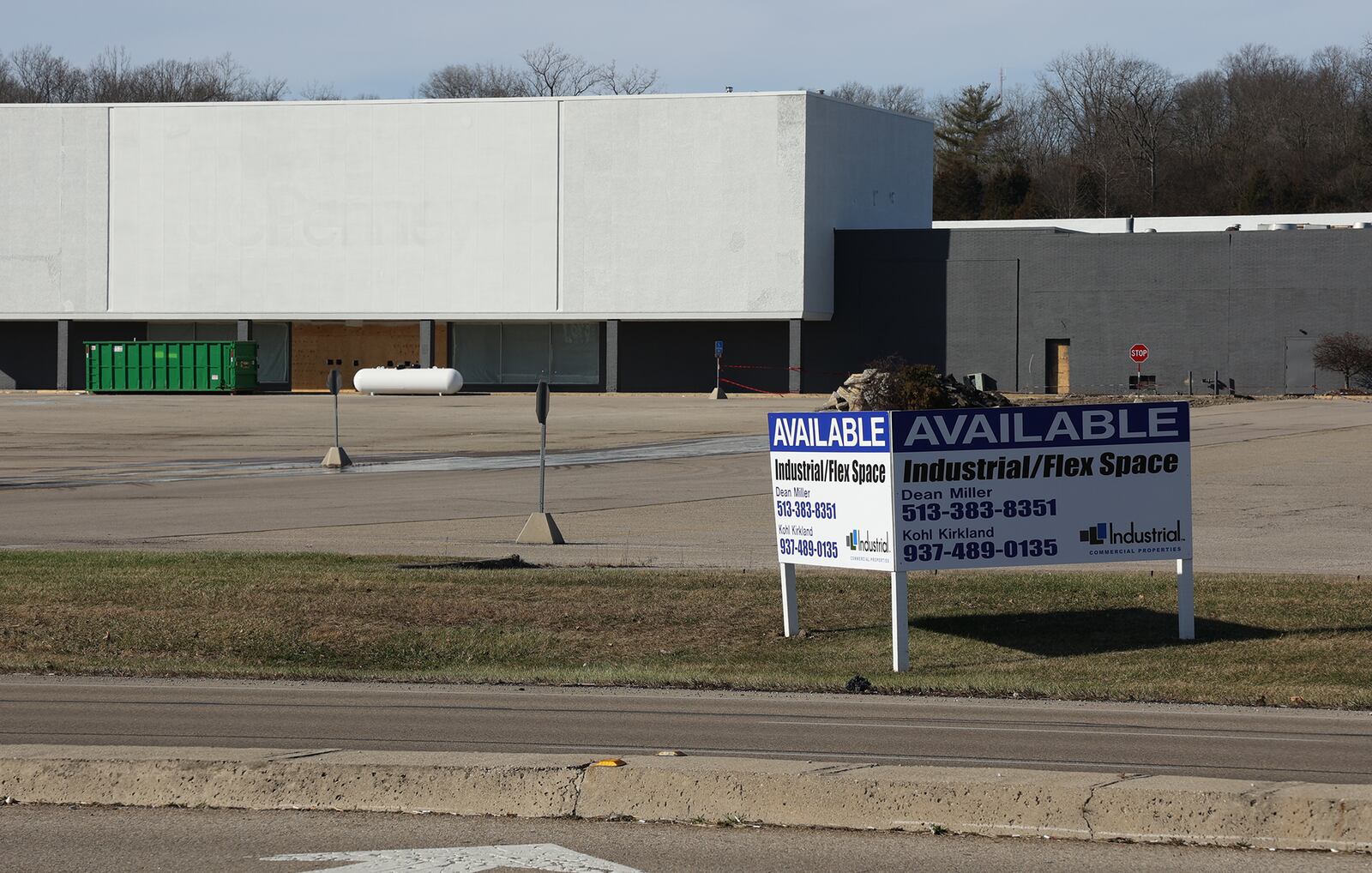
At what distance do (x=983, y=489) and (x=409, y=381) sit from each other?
5533cm

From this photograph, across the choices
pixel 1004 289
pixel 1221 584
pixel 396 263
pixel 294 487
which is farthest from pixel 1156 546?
pixel 396 263

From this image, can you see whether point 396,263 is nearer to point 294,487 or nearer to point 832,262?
point 832,262

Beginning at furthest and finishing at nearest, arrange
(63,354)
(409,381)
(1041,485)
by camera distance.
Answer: (63,354) < (409,381) < (1041,485)

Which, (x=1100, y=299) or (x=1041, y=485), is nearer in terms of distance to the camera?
(x=1041, y=485)

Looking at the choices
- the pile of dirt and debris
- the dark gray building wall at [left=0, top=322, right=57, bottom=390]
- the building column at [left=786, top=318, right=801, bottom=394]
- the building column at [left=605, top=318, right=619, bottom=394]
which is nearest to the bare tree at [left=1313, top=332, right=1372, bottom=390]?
the building column at [left=786, top=318, right=801, bottom=394]

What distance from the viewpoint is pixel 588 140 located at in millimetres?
66312

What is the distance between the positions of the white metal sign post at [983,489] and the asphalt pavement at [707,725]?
1413 mm

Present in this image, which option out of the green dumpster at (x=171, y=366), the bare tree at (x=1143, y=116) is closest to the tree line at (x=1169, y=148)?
the bare tree at (x=1143, y=116)

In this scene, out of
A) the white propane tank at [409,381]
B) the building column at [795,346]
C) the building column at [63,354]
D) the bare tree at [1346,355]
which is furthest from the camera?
the building column at [63,354]

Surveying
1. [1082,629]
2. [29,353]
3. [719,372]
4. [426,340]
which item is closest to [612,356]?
[719,372]

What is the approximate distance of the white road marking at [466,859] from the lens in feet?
20.0

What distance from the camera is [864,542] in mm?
11117

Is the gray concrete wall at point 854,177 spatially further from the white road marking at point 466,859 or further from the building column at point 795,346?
the white road marking at point 466,859

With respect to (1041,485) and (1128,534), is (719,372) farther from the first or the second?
(1041,485)
